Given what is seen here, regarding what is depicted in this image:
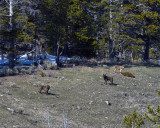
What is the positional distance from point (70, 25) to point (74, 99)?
→ 9670 mm

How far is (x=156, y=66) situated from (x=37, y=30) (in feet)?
30.9

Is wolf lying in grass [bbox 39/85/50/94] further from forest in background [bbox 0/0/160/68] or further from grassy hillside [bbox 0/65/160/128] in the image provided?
forest in background [bbox 0/0/160/68]

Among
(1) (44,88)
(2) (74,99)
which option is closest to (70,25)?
(1) (44,88)

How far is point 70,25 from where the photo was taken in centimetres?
2155

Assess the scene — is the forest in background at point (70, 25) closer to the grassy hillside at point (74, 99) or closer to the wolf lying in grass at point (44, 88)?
the grassy hillside at point (74, 99)

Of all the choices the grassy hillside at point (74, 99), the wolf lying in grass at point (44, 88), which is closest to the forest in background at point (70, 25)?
the grassy hillside at point (74, 99)

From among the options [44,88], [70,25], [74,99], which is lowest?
[74,99]

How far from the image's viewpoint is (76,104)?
12.2 metres

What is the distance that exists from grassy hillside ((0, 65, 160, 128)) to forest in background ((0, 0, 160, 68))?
325 centimetres

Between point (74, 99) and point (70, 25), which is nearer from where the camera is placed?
point (74, 99)

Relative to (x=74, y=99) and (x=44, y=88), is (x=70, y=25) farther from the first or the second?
(x=74, y=99)

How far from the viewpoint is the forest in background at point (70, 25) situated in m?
18.7

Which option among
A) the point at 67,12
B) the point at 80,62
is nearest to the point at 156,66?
the point at 80,62

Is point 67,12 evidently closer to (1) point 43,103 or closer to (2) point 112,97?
(2) point 112,97
